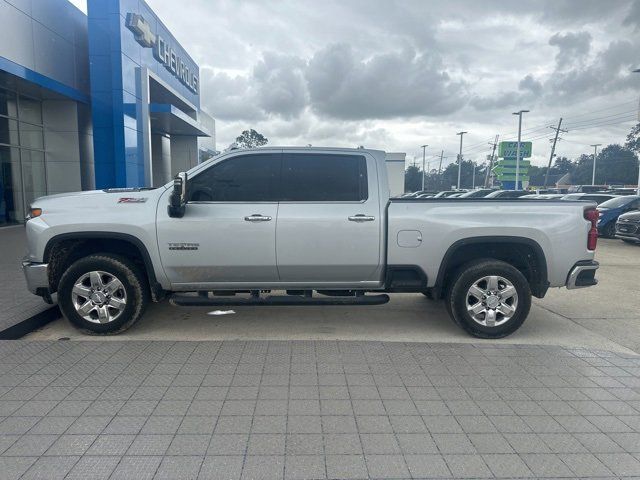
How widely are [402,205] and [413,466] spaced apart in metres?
2.89

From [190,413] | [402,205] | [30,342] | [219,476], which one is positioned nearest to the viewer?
[219,476]

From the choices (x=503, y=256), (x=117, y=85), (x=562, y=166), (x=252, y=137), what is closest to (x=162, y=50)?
(x=117, y=85)

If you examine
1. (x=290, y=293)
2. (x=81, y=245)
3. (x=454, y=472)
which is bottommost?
(x=454, y=472)

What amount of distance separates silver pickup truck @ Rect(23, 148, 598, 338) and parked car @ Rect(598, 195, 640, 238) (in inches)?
488

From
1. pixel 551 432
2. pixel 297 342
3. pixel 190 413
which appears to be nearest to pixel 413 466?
pixel 551 432

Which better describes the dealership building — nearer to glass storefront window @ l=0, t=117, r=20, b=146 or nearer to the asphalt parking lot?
glass storefront window @ l=0, t=117, r=20, b=146

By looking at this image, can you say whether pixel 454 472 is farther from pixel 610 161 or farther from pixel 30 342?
pixel 610 161

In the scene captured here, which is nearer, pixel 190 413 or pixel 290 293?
pixel 190 413

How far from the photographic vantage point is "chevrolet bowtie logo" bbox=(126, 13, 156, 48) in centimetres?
1714

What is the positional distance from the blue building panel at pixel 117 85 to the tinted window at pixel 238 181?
13.4 metres

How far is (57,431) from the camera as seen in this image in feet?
10.4

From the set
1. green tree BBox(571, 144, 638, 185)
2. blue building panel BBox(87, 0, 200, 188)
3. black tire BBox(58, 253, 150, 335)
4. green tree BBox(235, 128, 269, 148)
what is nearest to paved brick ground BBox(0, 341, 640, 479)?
black tire BBox(58, 253, 150, 335)

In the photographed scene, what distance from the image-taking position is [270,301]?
5094 millimetres

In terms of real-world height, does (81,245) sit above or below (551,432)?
above
